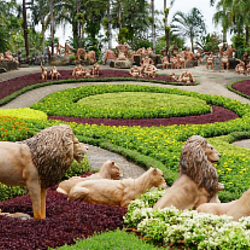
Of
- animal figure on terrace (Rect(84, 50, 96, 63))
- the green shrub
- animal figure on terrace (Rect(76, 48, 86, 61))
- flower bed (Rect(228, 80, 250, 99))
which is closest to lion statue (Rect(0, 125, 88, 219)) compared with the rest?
the green shrub

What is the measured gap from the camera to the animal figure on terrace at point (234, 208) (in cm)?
482

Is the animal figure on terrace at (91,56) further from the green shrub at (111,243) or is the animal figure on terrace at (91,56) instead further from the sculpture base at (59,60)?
the green shrub at (111,243)

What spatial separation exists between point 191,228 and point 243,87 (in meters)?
22.6

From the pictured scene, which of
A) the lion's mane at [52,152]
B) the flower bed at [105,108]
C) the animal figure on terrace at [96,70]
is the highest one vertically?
the animal figure on terrace at [96,70]

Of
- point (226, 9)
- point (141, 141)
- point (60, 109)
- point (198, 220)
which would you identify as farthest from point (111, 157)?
point (226, 9)

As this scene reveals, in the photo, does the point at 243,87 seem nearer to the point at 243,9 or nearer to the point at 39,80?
the point at 39,80

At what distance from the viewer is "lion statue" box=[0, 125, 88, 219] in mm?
5160

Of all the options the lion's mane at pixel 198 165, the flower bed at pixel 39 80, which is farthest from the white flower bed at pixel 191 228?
the flower bed at pixel 39 80

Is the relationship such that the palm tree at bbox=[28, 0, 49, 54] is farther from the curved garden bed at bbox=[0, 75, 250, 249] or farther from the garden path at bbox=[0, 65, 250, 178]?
the curved garden bed at bbox=[0, 75, 250, 249]

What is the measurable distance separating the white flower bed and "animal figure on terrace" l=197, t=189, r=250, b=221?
0.84ft

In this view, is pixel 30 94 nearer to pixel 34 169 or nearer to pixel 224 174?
pixel 224 174

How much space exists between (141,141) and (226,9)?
35603mm

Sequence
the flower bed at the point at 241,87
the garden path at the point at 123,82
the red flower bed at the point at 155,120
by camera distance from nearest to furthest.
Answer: the garden path at the point at 123,82
the red flower bed at the point at 155,120
the flower bed at the point at 241,87

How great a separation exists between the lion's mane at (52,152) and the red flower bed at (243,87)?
20.7 metres
